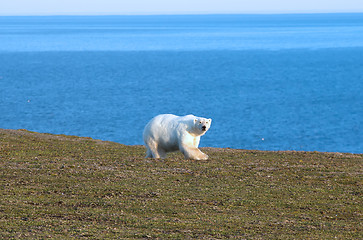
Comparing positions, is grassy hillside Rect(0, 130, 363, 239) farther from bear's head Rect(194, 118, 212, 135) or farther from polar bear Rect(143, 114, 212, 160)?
bear's head Rect(194, 118, 212, 135)

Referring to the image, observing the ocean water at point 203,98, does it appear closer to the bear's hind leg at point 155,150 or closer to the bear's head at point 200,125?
the bear's hind leg at point 155,150

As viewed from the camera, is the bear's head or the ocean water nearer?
the bear's head

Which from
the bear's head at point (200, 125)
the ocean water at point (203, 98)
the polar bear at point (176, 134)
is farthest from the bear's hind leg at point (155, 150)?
the ocean water at point (203, 98)

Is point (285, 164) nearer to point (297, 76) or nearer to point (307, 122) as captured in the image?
point (307, 122)

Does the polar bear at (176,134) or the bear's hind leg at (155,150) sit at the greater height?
the polar bear at (176,134)

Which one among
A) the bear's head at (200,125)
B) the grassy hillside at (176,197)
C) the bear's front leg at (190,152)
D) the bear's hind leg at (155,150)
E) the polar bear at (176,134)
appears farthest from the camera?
the bear's hind leg at (155,150)

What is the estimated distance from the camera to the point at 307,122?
86.1 meters

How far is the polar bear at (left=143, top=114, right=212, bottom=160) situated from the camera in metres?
23.7

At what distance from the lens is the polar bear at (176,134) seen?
23.7 meters

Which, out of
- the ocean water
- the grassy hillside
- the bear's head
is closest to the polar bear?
the bear's head

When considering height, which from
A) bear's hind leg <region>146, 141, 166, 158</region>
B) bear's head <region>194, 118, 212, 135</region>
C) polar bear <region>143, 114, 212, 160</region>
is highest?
bear's head <region>194, 118, 212, 135</region>

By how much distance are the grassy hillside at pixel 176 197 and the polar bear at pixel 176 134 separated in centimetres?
62

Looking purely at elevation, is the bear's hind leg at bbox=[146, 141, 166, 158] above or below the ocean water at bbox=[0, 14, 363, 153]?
above

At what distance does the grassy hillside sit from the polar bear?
0.62 metres
